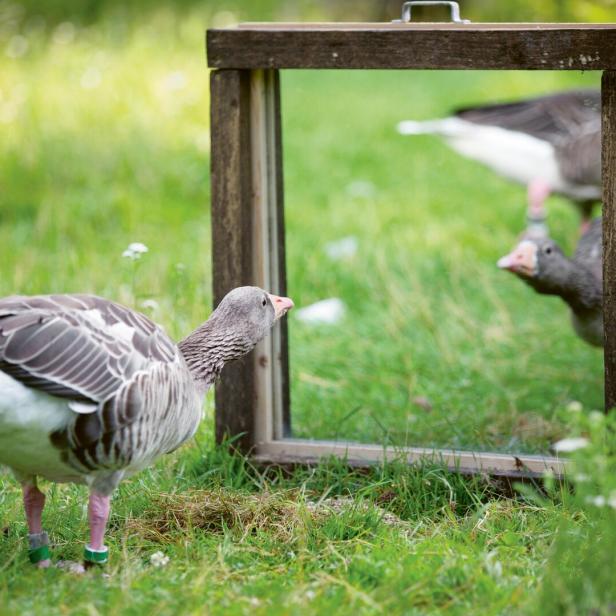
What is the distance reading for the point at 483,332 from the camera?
596 cm

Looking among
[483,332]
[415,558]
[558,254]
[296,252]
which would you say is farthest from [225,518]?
[296,252]

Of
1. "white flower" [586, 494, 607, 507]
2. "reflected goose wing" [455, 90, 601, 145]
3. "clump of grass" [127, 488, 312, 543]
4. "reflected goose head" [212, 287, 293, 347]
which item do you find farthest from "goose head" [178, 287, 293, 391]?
"reflected goose wing" [455, 90, 601, 145]

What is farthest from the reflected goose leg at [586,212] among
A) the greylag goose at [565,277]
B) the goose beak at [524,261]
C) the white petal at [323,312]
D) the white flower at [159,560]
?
the white flower at [159,560]

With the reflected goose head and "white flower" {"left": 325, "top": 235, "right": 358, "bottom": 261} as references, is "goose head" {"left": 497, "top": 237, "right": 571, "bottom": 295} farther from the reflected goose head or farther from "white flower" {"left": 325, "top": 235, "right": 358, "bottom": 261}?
"white flower" {"left": 325, "top": 235, "right": 358, "bottom": 261}

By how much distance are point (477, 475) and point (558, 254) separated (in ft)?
4.61

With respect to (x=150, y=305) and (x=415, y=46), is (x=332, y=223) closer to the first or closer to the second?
(x=150, y=305)

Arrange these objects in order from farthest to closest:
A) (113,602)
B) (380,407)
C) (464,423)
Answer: (380,407) → (464,423) → (113,602)

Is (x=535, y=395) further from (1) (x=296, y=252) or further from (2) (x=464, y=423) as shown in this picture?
(1) (x=296, y=252)

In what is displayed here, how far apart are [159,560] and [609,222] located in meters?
1.81

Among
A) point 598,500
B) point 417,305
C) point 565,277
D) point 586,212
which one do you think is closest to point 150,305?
point 565,277

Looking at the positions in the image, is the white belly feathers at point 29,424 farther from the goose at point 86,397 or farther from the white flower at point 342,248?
the white flower at point 342,248

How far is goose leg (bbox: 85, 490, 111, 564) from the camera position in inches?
125

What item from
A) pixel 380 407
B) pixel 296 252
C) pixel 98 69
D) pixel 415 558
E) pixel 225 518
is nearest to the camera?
pixel 415 558

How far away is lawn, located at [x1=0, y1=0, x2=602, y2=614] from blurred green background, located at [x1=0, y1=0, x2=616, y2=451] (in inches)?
0.9
